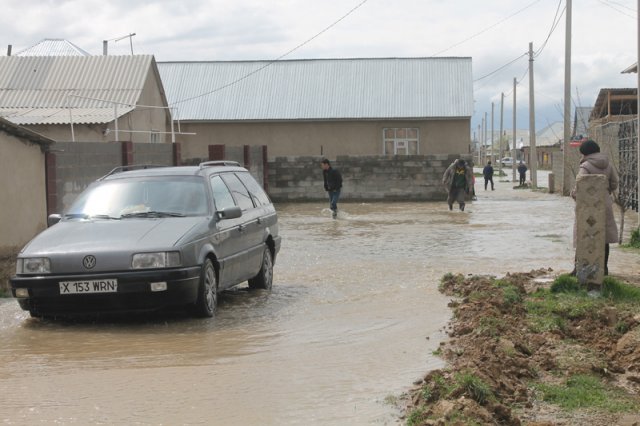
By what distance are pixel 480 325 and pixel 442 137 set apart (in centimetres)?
3527

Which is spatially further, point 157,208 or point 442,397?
point 157,208

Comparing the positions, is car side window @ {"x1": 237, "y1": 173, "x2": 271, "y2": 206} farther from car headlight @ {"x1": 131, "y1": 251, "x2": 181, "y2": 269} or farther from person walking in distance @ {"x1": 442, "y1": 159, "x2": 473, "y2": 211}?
person walking in distance @ {"x1": 442, "y1": 159, "x2": 473, "y2": 211}

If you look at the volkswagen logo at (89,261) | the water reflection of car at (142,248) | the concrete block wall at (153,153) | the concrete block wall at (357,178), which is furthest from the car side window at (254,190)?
the concrete block wall at (357,178)

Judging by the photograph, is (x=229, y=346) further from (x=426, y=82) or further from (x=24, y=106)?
(x=426, y=82)

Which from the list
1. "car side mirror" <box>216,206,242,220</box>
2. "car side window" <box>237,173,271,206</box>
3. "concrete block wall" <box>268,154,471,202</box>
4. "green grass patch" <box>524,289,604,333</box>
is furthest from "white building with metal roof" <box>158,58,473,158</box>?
"car side mirror" <box>216,206,242,220</box>

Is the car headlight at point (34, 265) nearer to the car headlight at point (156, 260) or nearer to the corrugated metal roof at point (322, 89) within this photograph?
the car headlight at point (156, 260)

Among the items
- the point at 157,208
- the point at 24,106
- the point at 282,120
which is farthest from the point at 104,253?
the point at 282,120

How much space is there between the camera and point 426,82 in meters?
45.2

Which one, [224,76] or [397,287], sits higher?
[224,76]

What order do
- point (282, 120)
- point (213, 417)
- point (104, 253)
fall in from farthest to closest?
point (282, 120) < point (104, 253) < point (213, 417)

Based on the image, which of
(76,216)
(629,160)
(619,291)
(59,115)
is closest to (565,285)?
(619,291)

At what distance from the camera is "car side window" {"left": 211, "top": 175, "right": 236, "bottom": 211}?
10.9m

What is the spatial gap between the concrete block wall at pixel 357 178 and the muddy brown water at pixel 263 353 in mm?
19740

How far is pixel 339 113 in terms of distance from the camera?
4344 cm
